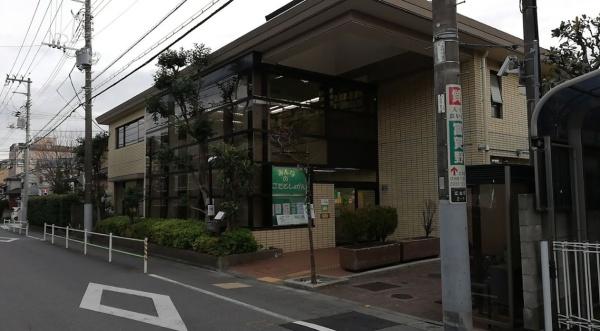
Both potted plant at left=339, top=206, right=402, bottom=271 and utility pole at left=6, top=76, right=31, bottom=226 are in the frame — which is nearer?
potted plant at left=339, top=206, right=402, bottom=271

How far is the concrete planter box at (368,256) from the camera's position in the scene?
1185cm

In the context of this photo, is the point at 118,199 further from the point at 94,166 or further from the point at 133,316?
the point at 133,316

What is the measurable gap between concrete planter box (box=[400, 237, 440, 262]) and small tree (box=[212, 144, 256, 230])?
4.83 metres

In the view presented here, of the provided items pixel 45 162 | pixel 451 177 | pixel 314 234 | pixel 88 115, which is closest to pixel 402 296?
pixel 451 177

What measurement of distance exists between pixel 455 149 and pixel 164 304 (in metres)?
5.96

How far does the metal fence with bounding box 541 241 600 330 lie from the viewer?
6.39 metres

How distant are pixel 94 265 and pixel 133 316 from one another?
300 inches

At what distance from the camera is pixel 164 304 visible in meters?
9.11

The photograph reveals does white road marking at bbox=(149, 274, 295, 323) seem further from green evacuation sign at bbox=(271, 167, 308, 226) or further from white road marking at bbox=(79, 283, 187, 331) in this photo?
green evacuation sign at bbox=(271, 167, 308, 226)

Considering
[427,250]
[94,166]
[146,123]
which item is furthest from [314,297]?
[94,166]

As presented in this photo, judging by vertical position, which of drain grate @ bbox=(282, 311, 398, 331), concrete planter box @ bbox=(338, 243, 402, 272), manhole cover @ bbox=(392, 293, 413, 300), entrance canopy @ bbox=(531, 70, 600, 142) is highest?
entrance canopy @ bbox=(531, 70, 600, 142)

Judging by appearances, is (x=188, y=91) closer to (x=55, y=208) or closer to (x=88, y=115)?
(x=88, y=115)

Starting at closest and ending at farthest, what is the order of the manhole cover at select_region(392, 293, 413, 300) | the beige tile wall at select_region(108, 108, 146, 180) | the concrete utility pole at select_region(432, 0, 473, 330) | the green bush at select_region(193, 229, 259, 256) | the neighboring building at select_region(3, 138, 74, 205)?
the concrete utility pole at select_region(432, 0, 473, 330), the manhole cover at select_region(392, 293, 413, 300), the green bush at select_region(193, 229, 259, 256), the beige tile wall at select_region(108, 108, 146, 180), the neighboring building at select_region(3, 138, 74, 205)

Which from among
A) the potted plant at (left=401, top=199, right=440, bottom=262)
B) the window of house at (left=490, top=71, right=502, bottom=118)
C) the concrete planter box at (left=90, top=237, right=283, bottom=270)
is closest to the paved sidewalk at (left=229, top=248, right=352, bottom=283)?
the concrete planter box at (left=90, top=237, right=283, bottom=270)
